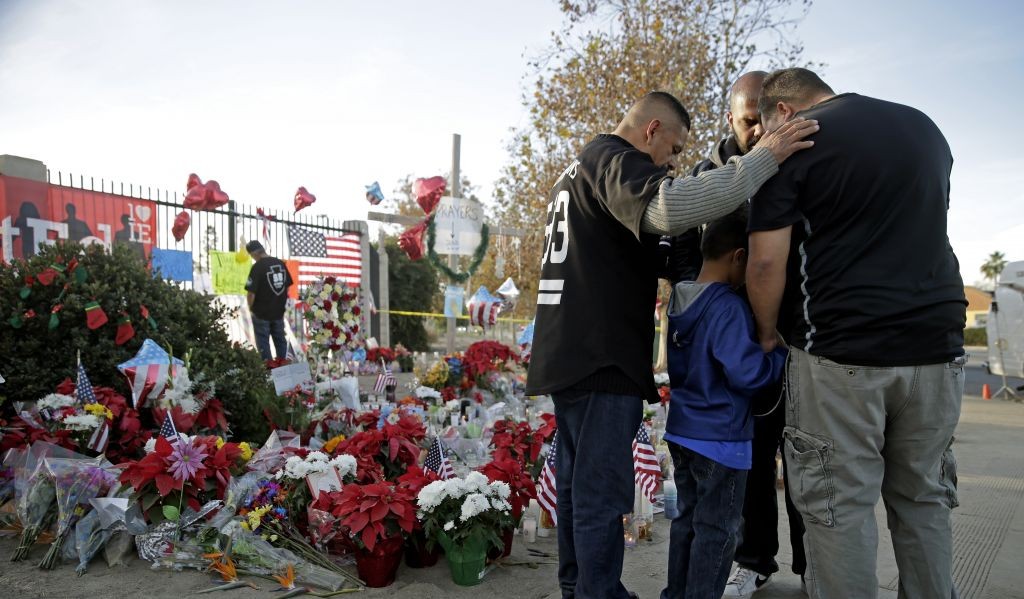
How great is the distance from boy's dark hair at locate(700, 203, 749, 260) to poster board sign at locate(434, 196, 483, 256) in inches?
312

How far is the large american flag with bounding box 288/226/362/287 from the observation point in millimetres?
10828

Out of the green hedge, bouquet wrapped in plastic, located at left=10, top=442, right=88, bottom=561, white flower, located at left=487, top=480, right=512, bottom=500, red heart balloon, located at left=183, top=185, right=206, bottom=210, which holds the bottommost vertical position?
the green hedge

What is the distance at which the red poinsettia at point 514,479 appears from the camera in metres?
3.26

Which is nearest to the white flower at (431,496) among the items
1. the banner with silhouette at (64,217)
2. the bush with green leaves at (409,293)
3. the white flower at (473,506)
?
the white flower at (473,506)

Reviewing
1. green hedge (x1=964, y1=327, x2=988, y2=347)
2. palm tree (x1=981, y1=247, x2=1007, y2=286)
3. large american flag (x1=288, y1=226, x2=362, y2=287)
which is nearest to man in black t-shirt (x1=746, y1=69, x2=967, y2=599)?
large american flag (x1=288, y1=226, x2=362, y2=287)

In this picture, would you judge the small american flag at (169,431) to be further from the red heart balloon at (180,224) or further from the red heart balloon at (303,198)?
the red heart balloon at (303,198)

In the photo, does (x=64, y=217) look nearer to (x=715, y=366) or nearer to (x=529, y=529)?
(x=529, y=529)

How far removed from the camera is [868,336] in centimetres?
198

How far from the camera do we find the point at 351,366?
6.79m

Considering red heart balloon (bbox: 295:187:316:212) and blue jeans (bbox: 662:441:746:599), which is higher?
red heart balloon (bbox: 295:187:316:212)

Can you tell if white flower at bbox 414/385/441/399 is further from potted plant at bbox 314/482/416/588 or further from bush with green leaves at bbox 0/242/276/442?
potted plant at bbox 314/482/416/588

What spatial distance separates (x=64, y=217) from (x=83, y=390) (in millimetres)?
5037

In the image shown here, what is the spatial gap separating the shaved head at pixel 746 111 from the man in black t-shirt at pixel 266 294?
23.4 ft

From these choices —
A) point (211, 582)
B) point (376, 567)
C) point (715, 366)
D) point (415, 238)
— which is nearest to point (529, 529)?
point (376, 567)
